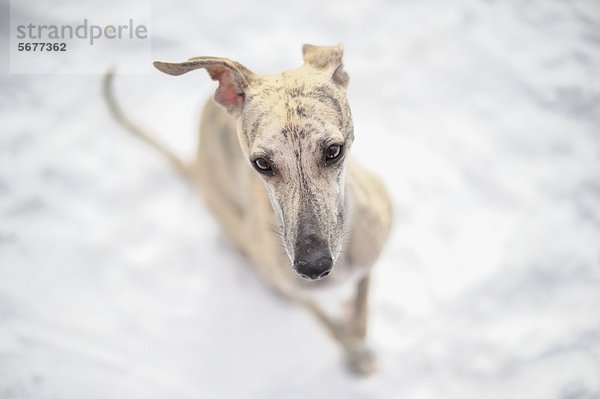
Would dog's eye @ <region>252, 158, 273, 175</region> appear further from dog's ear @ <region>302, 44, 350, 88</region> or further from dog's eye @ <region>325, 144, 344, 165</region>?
dog's ear @ <region>302, 44, 350, 88</region>

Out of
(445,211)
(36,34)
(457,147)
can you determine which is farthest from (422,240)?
(36,34)

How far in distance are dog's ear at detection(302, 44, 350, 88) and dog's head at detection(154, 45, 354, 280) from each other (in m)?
0.02

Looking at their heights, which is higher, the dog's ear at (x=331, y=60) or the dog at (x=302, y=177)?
the dog's ear at (x=331, y=60)

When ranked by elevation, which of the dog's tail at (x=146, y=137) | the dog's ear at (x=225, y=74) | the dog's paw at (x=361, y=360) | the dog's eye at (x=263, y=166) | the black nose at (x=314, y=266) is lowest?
the dog's paw at (x=361, y=360)

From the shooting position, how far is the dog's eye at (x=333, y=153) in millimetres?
2318

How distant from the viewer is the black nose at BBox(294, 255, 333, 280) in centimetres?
221

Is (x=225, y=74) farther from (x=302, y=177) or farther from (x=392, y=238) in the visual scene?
(x=392, y=238)

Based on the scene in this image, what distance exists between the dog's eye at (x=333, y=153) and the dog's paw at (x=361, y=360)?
1.73 m

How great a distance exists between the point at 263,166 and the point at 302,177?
0.22 meters

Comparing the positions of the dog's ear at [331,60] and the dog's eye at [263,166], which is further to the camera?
the dog's ear at [331,60]

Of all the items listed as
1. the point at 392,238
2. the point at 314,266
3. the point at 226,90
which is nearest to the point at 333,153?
A: the point at 314,266

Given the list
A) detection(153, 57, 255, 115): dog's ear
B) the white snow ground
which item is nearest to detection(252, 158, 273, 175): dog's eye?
detection(153, 57, 255, 115): dog's ear

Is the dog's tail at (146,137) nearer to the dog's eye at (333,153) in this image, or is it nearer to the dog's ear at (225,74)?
the dog's ear at (225,74)

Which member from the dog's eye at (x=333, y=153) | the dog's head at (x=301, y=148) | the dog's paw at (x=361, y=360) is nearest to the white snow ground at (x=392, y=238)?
the dog's paw at (x=361, y=360)
